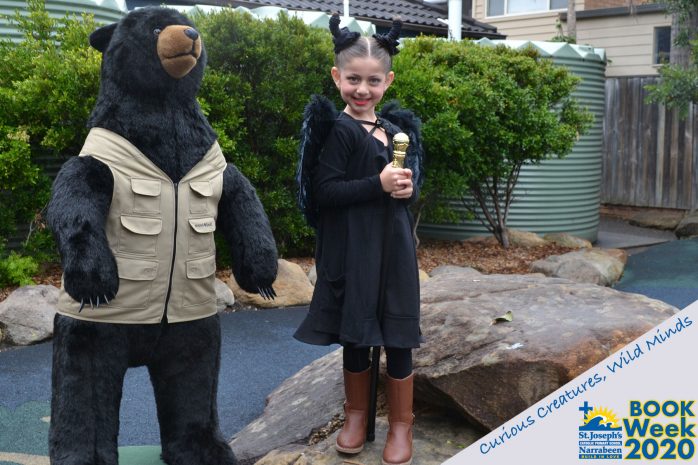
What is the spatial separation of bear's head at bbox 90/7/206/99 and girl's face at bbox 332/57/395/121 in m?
0.58

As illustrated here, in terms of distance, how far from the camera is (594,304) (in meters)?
3.79

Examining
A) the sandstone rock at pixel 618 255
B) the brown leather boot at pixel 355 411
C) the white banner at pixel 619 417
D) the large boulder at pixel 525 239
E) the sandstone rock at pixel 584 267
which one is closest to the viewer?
the white banner at pixel 619 417

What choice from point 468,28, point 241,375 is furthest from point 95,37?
point 468,28

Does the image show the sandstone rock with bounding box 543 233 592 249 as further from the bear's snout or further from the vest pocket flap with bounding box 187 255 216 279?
the bear's snout

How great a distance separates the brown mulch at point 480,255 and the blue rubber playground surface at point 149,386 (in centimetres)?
133

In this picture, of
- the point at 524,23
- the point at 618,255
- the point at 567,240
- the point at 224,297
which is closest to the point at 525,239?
the point at 567,240

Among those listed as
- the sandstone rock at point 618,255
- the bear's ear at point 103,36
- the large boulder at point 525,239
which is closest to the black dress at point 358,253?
the bear's ear at point 103,36

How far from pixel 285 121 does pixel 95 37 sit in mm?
4524

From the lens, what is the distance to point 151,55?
3.02 metres

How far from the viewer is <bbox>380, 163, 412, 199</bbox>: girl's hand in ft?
9.38

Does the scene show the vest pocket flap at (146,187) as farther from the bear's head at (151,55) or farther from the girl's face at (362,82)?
the girl's face at (362,82)

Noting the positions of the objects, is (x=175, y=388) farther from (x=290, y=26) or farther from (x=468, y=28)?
(x=468, y=28)

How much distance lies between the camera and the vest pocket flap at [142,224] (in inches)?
115

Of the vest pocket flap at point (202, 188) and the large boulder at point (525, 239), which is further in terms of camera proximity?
the large boulder at point (525, 239)
